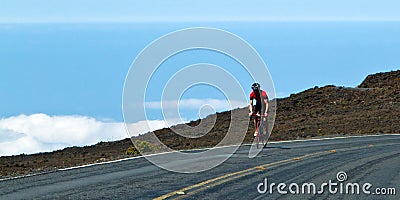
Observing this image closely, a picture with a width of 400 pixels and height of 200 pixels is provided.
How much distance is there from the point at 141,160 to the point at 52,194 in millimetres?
5908

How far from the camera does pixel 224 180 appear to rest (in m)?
12.7

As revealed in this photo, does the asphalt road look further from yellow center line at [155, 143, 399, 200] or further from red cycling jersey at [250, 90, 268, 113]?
red cycling jersey at [250, 90, 268, 113]

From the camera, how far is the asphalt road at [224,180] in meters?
11.1

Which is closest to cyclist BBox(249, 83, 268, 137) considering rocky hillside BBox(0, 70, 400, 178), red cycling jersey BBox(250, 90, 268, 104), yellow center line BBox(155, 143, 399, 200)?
red cycling jersey BBox(250, 90, 268, 104)

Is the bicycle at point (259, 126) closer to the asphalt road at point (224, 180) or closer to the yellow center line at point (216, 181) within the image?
the asphalt road at point (224, 180)

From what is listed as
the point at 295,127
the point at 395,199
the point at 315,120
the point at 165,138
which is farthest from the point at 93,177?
the point at 315,120

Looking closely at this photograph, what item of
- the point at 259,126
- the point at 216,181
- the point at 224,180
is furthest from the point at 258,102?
the point at 216,181

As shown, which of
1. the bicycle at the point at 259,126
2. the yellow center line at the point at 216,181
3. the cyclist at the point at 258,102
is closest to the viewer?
the yellow center line at the point at 216,181

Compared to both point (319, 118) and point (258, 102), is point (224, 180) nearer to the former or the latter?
point (258, 102)

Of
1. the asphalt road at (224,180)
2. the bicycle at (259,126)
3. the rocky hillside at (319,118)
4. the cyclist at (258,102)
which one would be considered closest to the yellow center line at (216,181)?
the asphalt road at (224,180)

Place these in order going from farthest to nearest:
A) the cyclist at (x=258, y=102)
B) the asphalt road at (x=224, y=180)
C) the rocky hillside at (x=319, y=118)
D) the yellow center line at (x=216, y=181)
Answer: the rocky hillside at (x=319, y=118), the cyclist at (x=258, y=102), the asphalt road at (x=224, y=180), the yellow center line at (x=216, y=181)

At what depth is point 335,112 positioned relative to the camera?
156 feet

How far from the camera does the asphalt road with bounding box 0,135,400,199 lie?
1112 centimetres

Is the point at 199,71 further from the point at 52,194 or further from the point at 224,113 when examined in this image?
the point at 224,113
